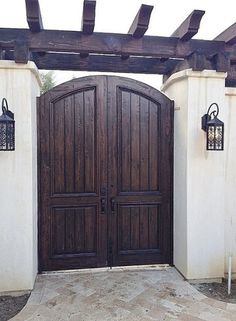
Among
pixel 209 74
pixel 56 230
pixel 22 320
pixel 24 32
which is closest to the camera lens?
pixel 22 320

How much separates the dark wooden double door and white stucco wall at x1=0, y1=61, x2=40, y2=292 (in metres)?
0.37

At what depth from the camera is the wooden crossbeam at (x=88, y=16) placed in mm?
2619

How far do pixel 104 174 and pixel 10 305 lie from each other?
5.38 ft

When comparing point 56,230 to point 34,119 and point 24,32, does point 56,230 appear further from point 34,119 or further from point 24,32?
point 24,32

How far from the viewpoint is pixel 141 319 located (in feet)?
8.40

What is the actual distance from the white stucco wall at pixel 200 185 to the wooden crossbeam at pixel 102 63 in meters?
0.51

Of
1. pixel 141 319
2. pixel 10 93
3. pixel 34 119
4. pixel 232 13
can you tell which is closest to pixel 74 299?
pixel 141 319

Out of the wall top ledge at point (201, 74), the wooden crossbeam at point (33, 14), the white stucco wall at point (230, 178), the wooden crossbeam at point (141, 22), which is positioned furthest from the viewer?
the white stucco wall at point (230, 178)

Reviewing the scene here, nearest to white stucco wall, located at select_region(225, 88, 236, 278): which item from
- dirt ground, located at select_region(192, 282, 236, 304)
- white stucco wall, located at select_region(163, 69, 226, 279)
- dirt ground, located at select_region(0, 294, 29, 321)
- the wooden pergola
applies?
white stucco wall, located at select_region(163, 69, 226, 279)

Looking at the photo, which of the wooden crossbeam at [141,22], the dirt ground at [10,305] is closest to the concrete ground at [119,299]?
the dirt ground at [10,305]

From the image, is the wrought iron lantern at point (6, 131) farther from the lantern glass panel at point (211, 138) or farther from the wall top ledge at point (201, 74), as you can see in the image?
the lantern glass panel at point (211, 138)

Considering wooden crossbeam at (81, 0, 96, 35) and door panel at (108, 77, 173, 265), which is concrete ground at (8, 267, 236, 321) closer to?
door panel at (108, 77, 173, 265)

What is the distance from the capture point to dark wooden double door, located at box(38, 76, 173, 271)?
3.47 meters

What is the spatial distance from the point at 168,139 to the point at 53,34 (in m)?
1.75
